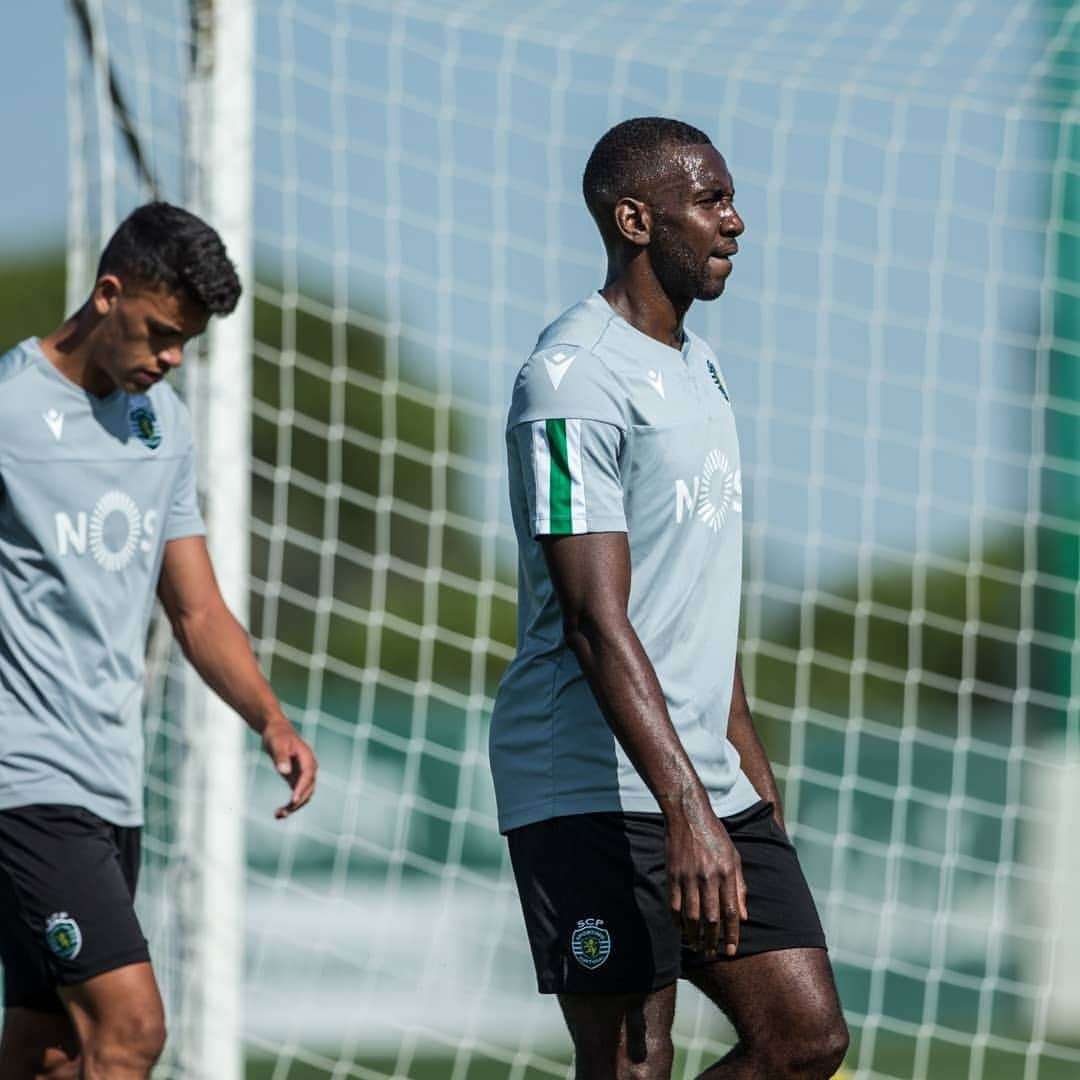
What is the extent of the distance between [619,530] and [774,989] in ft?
2.72

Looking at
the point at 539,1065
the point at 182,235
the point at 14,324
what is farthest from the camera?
the point at 14,324

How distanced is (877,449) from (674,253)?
3977 millimetres

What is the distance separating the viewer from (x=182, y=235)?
13.1 feet

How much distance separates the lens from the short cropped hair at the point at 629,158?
3502 mm

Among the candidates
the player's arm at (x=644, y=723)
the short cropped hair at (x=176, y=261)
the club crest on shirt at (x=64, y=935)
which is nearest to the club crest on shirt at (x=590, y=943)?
the player's arm at (x=644, y=723)

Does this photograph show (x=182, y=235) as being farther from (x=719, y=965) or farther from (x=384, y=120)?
(x=384, y=120)

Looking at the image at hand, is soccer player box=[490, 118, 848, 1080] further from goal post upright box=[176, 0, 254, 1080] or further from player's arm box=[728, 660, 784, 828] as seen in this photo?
goal post upright box=[176, 0, 254, 1080]

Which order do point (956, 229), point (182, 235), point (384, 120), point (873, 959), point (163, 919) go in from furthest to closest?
point (873, 959)
point (956, 229)
point (384, 120)
point (163, 919)
point (182, 235)

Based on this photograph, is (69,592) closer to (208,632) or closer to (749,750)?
(208,632)

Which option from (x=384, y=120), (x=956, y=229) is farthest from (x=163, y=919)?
(x=956, y=229)

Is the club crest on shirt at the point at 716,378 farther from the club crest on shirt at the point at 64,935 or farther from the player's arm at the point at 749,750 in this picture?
the club crest on shirt at the point at 64,935

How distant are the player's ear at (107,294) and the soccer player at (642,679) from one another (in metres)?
1.05

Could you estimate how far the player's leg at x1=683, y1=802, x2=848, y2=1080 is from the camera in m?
3.33

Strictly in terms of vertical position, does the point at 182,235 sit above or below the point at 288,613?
above
